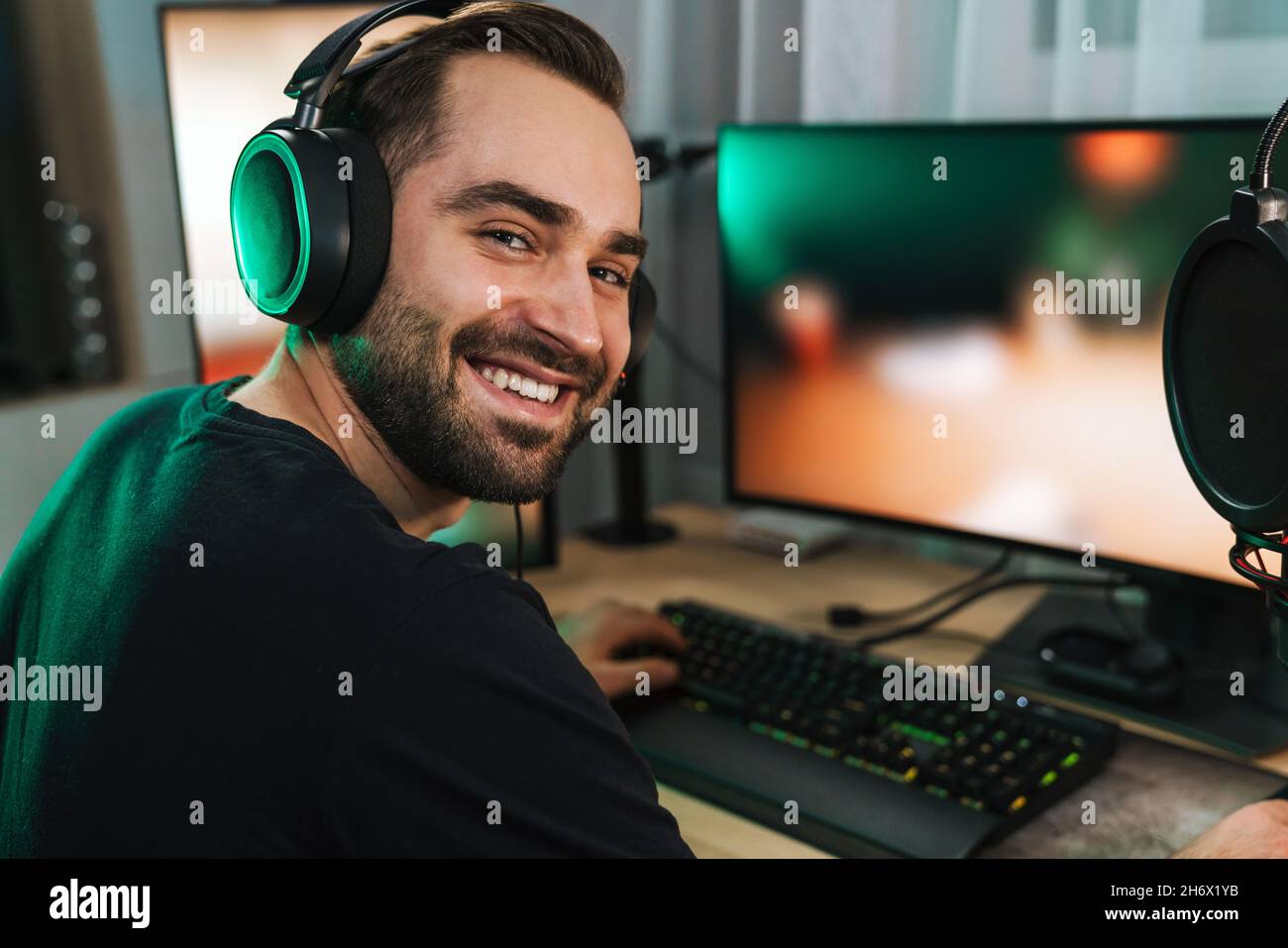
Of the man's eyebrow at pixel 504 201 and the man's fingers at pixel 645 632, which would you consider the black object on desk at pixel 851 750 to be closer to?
the man's fingers at pixel 645 632

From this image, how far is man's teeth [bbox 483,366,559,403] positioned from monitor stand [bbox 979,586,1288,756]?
1.74 ft

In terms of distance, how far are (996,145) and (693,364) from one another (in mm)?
619

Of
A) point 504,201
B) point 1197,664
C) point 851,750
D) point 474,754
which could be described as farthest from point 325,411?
point 1197,664

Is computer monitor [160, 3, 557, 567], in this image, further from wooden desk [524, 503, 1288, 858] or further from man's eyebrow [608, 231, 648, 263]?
man's eyebrow [608, 231, 648, 263]

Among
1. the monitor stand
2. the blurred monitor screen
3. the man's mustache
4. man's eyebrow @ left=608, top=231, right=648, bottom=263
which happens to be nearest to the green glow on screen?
the man's mustache

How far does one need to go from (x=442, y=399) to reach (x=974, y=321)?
1.85 feet

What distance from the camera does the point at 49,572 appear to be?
82 cm

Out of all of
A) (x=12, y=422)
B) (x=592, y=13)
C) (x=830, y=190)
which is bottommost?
(x=12, y=422)

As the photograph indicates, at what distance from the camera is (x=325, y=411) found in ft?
2.80

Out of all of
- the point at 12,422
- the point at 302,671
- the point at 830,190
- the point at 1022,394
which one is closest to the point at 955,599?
the point at 1022,394

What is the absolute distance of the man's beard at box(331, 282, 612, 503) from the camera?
2.67ft

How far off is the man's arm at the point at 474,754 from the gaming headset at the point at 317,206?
236mm

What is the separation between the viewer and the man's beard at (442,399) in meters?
0.81
